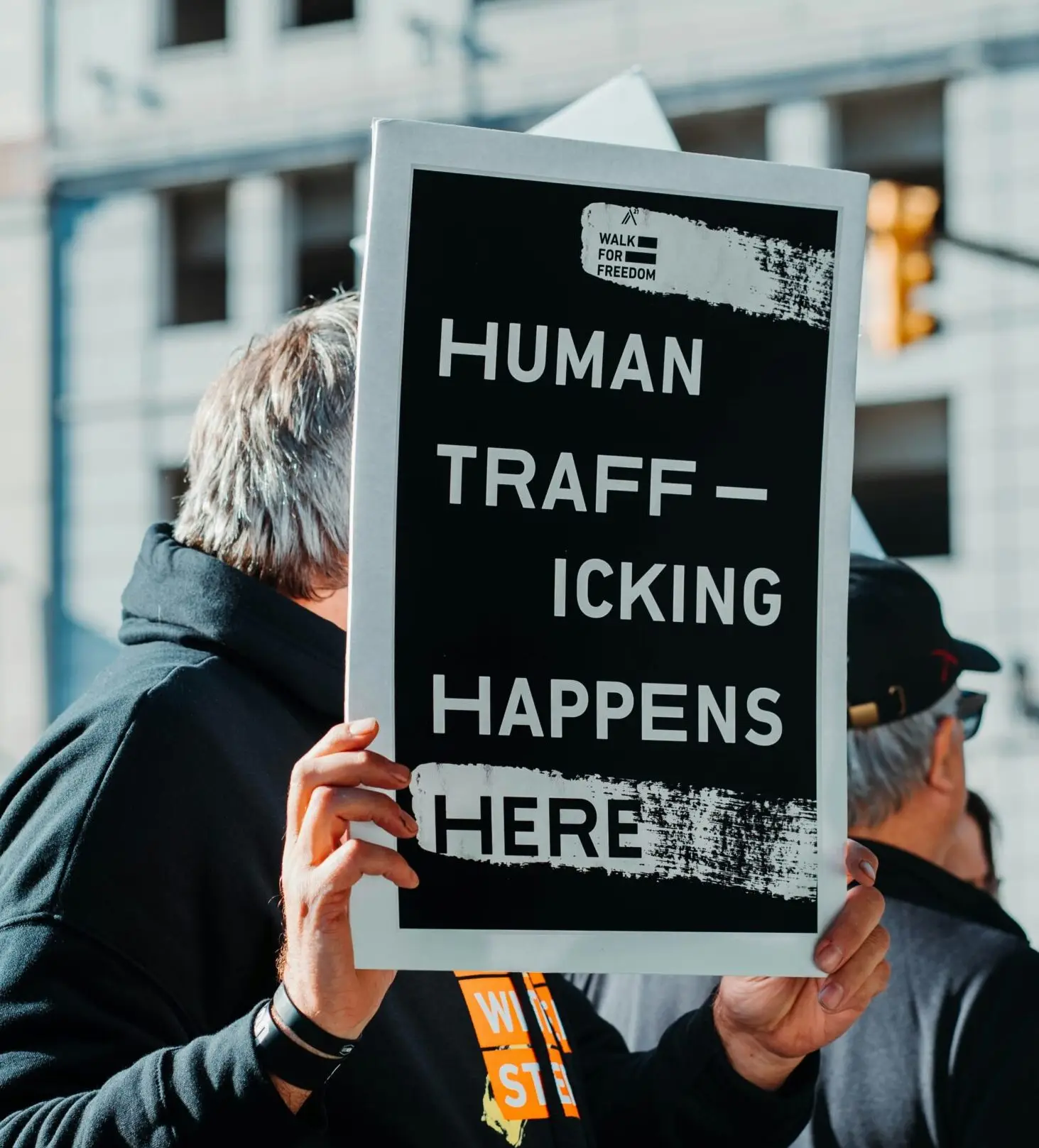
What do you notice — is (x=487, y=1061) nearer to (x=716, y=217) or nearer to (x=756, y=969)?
(x=756, y=969)

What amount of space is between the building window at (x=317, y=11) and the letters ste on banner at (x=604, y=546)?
48.3ft

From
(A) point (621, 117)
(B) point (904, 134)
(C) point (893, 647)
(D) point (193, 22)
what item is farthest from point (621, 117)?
(D) point (193, 22)

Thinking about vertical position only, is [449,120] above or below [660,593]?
above

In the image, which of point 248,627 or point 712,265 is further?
point 248,627

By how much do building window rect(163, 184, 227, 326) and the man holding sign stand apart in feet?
46.2

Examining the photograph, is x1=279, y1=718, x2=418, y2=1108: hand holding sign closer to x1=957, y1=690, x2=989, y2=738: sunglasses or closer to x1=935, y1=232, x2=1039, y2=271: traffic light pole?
x1=957, y1=690, x2=989, y2=738: sunglasses

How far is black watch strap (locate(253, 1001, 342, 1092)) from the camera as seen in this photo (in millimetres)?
1275

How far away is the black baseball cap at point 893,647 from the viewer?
2336 mm

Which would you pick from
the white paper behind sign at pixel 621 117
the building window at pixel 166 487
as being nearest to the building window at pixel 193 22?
the building window at pixel 166 487

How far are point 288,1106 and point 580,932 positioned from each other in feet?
0.77

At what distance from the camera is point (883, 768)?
2344 mm

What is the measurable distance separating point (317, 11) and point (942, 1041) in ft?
47.9

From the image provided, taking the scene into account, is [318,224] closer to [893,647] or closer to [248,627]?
[893,647]

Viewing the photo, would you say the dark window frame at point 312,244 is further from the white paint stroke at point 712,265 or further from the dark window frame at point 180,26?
the white paint stroke at point 712,265
